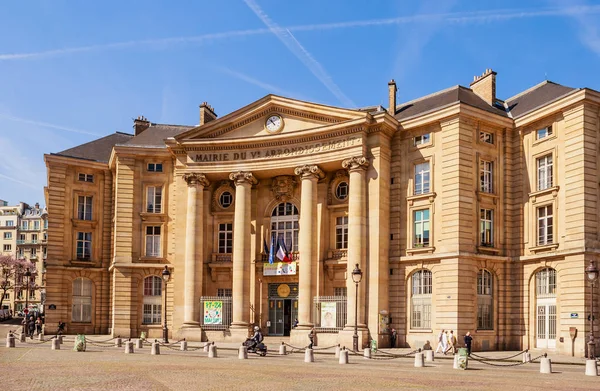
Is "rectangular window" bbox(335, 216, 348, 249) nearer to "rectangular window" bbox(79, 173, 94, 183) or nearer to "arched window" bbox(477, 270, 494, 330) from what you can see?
"arched window" bbox(477, 270, 494, 330)

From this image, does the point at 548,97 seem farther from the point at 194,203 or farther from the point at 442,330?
the point at 194,203

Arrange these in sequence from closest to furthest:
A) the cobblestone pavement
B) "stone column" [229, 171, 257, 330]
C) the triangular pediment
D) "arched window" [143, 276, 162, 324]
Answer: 1. the cobblestone pavement
2. the triangular pediment
3. "stone column" [229, 171, 257, 330]
4. "arched window" [143, 276, 162, 324]

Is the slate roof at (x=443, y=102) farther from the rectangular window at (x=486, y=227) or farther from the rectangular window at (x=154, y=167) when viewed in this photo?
the rectangular window at (x=154, y=167)

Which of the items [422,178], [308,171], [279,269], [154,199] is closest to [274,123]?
[308,171]

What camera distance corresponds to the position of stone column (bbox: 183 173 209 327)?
5194cm

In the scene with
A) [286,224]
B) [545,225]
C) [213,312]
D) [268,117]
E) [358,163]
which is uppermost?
[268,117]

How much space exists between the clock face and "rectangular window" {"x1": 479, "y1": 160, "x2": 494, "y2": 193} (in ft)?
45.2

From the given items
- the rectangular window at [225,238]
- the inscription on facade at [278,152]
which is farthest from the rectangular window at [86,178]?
the rectangular window at [225,238]

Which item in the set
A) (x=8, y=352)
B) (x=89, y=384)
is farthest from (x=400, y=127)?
(x=89, y=384)

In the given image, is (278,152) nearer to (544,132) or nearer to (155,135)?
(155,135)

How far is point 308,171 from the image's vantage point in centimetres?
4962

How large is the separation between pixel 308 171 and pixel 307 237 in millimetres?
4382

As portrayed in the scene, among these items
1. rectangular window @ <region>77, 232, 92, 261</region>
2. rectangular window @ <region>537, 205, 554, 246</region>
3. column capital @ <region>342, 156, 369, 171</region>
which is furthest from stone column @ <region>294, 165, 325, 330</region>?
rectangular window @ <region>77, 232, 92, 261</region>

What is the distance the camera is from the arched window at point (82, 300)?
194ft
